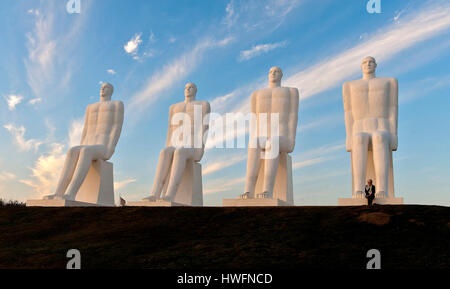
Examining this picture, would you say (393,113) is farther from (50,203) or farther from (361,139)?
(50,203)

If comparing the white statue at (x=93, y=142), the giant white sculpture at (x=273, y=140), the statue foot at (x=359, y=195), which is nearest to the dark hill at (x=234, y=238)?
the statue foot at (x=359, y=195)

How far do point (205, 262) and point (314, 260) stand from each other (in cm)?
175

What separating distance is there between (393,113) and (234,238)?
644cm

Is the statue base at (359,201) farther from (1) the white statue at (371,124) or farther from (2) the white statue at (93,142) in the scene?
(2) the white statue at (93,142)

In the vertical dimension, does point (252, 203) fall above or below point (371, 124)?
below

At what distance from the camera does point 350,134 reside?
44.9 ft

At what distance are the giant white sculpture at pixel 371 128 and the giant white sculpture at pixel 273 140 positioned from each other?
1543mm

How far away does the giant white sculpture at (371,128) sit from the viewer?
41.9 ft

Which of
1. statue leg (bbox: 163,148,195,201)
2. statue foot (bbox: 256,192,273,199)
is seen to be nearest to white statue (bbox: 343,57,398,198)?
statue foot (bbox: 256,192,273,199)

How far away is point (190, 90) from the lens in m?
15.4

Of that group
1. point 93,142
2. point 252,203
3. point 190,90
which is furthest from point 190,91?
point 252,203

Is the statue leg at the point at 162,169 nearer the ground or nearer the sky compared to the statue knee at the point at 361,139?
nearer the ground
